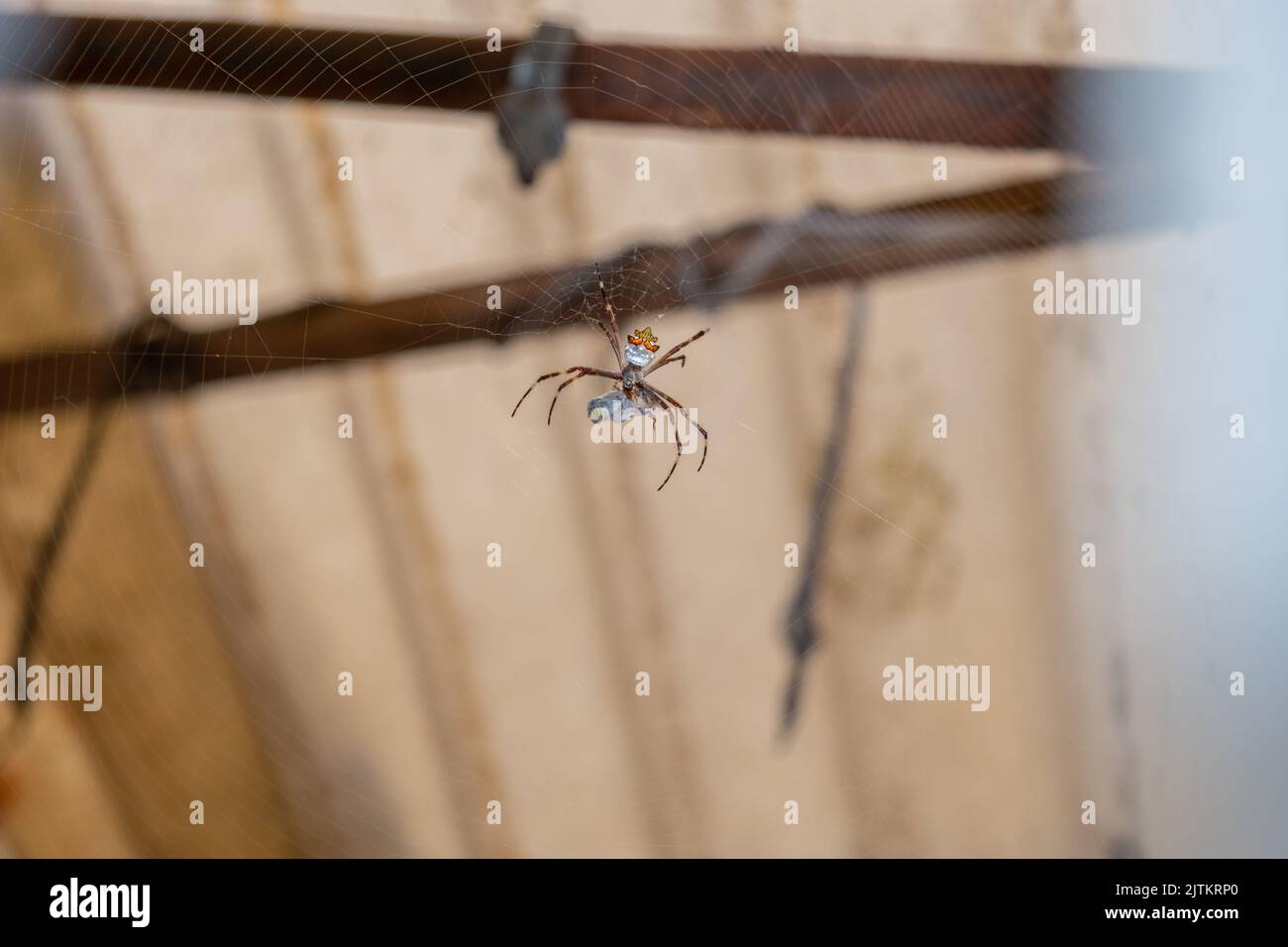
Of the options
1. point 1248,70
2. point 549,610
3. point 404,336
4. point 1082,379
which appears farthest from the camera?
point 549,610

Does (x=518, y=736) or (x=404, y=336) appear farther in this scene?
(x=518, y=736)

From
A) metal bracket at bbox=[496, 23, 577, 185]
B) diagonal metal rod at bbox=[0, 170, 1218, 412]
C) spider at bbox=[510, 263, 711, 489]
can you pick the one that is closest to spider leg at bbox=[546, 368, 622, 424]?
spider at bbox=[510, 263, 711, 489]

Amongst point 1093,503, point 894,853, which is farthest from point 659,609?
point 1093,503

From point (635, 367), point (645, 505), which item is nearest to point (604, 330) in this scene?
point (635, 367)

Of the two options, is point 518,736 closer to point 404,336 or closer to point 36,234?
point 404,336

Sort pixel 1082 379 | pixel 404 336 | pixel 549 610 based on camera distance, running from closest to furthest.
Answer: pixel 404 336
pixel 1082 379
pixel 549 610

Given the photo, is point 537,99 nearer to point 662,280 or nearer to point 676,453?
point 662,280
